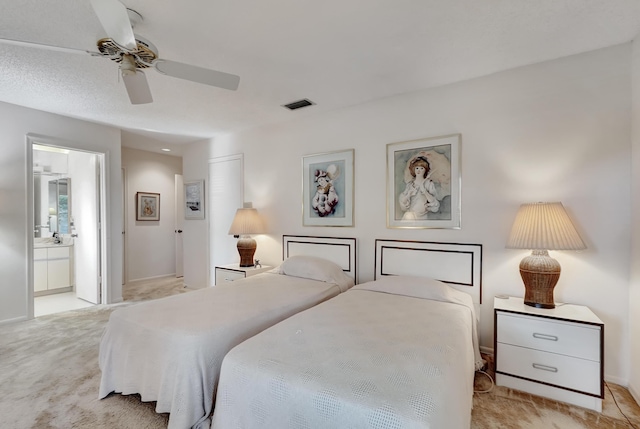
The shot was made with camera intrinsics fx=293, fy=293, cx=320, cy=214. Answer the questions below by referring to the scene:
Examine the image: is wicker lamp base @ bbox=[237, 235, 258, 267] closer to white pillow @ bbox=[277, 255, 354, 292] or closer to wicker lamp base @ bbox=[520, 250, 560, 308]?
white pillow @ bbox=[277, 255, 354, 292]

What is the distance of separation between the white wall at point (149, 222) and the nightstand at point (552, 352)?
19.5 ft

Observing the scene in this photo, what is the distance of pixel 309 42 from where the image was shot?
7.04ft

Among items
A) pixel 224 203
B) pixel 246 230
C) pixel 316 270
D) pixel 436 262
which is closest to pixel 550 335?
pixel 436 262

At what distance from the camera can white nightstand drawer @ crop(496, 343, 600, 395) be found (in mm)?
1885

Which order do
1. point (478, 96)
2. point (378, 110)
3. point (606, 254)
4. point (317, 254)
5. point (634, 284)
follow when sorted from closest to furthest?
1. point (634, 284)
2. point (606, 254)
3. point (478, 96)
4. point (378, 110)
5. point (317, 254)

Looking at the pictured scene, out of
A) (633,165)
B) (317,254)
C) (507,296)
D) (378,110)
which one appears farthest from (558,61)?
(317,254)

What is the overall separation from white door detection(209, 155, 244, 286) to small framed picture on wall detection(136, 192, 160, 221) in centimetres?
191

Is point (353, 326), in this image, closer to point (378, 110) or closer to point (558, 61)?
point (378, 110)

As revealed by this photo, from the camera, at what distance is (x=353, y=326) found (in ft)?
6.02

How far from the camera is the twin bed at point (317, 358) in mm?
1157

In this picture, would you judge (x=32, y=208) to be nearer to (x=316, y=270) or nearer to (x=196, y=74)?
(x=196, y=74)

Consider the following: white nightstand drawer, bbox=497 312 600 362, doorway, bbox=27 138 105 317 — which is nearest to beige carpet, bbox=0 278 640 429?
white nightstand drawer, bbox=497 312 600 362

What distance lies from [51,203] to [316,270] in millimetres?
4977

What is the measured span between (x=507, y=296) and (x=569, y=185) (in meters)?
1.02
